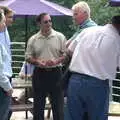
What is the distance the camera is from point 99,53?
17.6ft

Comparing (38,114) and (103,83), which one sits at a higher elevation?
(103,83)

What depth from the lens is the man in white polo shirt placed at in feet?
17.6

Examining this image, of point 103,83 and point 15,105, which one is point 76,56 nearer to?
point 103,83

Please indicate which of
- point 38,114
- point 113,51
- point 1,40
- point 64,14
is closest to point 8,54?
point 1,40

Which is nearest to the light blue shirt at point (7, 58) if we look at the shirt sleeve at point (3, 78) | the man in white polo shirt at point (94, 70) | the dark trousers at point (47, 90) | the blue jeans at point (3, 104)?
the shirt sleeve at point (3, 78)

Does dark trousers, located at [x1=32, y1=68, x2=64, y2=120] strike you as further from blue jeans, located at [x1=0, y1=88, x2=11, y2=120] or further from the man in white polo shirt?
the man in white polo shirt

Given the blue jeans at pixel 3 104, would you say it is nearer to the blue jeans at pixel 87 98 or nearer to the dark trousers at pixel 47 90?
the blue jeans at pixel 87 98

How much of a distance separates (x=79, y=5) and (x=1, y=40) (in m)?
1.27

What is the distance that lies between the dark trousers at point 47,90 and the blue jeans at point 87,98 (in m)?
1.56

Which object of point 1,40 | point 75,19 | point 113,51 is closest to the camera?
point 113,51

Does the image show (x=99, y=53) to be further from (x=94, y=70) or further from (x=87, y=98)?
(x=87, y=98)

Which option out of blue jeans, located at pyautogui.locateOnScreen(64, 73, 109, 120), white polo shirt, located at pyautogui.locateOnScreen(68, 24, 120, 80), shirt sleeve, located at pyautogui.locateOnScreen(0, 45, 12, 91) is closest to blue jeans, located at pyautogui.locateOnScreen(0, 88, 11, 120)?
shirt sleeve, located at pyautogui.locateOnScreen(0, 45, 12, 91)

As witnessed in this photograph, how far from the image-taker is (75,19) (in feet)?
21.4

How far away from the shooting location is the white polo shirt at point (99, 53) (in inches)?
211
